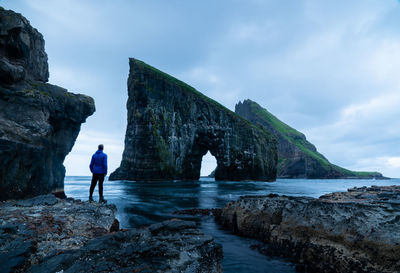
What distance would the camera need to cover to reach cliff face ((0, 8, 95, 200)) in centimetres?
1089

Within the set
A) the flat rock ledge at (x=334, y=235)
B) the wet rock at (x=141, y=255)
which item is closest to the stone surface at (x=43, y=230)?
the wet rock at (x=141, y=255)

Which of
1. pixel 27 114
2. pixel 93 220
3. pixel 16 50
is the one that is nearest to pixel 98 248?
pixel 93 220

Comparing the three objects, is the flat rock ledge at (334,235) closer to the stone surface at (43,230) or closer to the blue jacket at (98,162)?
the stone surface at (43,230)

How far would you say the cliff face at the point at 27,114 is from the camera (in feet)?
35.7

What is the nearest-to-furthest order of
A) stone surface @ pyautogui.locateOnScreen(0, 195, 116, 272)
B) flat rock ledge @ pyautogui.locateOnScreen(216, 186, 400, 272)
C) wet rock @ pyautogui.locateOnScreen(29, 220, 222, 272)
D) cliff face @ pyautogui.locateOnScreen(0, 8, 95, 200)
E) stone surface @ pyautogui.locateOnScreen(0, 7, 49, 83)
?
wet rock @ pyautogui.locateOnScreen(29, 220, 222, 272) → stone surface @ pyautogui.locateOnScreen(0, 195, 116, 272) → flat rock ledge @ pyautogui.locateOnScreen(216, 186, 400, 272) → cliff face @ pyautogui.locateOnScreen(0, 8, 95, 200) → stone surface @ pyautogui.locateOnScreen(0, 7, 49, 83)

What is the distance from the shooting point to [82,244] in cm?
494

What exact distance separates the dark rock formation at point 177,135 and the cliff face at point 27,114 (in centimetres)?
3783

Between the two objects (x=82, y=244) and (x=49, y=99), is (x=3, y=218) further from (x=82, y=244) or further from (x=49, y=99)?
(x=49, y=99)

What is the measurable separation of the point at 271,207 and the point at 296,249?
2.19 metres

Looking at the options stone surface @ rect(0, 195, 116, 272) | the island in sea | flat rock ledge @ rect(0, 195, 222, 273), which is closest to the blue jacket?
the island in sea

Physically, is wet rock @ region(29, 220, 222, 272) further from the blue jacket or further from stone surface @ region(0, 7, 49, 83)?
stone surface @ region(0, 7, 49, 83)

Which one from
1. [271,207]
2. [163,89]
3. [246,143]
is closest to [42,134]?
[271,207]

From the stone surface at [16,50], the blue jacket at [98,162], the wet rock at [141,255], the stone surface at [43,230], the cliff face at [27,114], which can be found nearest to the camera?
the wet rock at [141,255]

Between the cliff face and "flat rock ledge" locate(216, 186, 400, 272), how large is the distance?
12320mm
